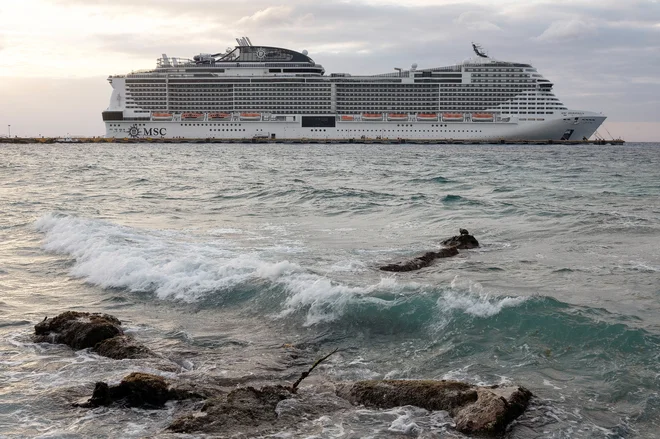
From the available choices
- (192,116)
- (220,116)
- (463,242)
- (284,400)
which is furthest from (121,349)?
(192,116)

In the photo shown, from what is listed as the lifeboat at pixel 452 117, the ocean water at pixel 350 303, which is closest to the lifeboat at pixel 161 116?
the lifeboat at pixel 452 117

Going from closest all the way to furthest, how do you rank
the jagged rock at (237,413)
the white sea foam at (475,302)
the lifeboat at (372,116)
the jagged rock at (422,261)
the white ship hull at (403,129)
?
1. the jagged rock at (237,413)
2. the white sea foam at (475,302)
3. the jagged rock at (422,261)
4. the white ship hull at (403,129)
5. the lifeboat at (372,116)

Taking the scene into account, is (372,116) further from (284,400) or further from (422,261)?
(284,400)

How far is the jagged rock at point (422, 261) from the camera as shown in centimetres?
1161

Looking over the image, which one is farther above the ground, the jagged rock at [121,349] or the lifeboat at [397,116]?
the lifeboat at [397,116]

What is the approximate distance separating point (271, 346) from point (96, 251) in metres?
6.78

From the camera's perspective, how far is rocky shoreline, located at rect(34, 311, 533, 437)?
5.36 metres

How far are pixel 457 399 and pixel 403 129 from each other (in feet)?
282

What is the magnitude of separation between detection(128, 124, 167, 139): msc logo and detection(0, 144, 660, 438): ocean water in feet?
254

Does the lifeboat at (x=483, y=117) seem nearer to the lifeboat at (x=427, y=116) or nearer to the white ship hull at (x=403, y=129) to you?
the white ship hull at (x=403, y=129)

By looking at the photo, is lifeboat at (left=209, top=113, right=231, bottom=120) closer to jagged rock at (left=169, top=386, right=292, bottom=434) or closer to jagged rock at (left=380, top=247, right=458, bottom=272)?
jagged rock at (left=380, top=247, right=458, bottom=272)

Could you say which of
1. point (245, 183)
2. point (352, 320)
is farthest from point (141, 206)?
point (352, 320)

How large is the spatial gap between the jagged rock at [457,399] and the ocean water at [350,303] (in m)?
0.15

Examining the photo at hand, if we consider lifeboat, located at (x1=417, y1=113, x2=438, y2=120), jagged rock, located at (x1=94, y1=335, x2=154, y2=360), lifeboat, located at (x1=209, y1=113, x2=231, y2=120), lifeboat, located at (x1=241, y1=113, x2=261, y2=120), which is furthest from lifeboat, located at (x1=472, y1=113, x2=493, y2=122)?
jagged rock, located at (x1=94, y1=335, x2=154, y2=360)
